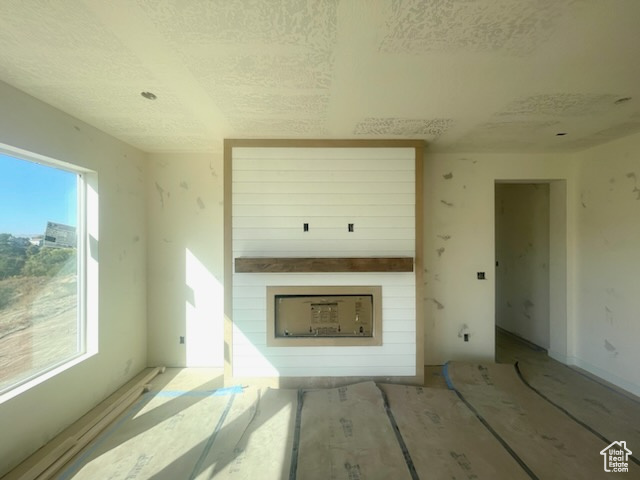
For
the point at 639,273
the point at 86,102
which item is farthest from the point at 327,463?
the point at 639,273

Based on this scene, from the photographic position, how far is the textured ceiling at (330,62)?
3.91 feet

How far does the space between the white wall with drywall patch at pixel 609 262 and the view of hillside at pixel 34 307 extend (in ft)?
16.7

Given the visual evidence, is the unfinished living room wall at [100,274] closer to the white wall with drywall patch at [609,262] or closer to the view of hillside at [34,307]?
the view of hillside at [34,307]

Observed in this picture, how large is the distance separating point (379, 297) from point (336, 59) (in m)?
2.07

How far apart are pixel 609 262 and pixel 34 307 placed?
17.0 feet

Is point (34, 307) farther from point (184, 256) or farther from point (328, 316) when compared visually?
point (328, 316)

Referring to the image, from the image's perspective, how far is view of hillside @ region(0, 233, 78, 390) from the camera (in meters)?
1.86

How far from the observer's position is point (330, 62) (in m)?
1.52

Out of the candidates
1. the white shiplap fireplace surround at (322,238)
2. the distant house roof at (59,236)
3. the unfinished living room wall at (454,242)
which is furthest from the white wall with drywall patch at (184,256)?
the distant house roof at (59,236)

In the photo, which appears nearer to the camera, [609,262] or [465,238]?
[609,262]

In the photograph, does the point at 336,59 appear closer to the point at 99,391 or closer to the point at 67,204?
the point at 67,204

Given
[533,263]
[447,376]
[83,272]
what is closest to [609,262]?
[533,263]

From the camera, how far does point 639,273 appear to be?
2600 mm

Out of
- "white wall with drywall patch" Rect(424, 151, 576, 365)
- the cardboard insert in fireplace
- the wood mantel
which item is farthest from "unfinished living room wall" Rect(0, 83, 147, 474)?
"white wall with drywall patch" Rect(424, 151, 576, 365)
